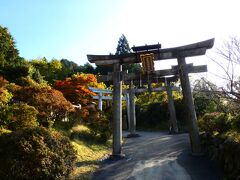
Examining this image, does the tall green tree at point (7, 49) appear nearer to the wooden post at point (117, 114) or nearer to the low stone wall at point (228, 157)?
the wooden post at point (117, 114)

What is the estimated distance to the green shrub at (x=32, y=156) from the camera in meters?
7.44

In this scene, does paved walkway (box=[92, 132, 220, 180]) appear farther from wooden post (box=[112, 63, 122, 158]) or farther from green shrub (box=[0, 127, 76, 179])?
green shrub (box=[0, 127, 76, 179])

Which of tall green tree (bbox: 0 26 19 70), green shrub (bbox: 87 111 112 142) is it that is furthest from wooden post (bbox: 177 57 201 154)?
tall green tree (bbox: 0 26 19 70)

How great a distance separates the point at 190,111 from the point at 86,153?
528cm

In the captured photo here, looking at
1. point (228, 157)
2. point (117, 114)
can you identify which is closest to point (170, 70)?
point (117, 114)

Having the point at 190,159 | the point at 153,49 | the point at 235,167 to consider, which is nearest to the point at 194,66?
the point at 153,49

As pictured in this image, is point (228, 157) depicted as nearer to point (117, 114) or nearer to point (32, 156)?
point (32, 156)

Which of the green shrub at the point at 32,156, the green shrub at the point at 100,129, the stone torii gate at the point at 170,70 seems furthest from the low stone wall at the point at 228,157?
the green shrub at the point at 100,129

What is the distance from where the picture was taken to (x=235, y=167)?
7.70m

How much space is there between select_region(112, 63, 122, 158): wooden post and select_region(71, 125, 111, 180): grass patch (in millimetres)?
946

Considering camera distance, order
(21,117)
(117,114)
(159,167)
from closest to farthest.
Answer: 1. (159,167)
2. (21,117)
3. (117,114)

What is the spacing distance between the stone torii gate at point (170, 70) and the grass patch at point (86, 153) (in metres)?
1.28

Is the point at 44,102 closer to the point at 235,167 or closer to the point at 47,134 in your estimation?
the point at 47,134

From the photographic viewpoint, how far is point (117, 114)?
1359 centimetres
